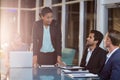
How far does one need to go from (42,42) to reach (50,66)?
14.3 inches

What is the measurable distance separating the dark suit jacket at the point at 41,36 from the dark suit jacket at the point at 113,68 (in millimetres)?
1534

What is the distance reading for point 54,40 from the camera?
176 inches

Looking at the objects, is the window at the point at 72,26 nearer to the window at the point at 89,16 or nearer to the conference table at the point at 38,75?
the window at the point at 89,16

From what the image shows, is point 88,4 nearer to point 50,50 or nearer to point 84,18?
point 84,18

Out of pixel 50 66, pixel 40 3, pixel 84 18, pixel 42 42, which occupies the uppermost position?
pixel 40 3

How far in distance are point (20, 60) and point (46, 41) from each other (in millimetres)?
431

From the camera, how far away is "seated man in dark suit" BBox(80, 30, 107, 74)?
12.8ft

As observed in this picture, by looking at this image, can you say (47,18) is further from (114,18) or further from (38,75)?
(114,18)

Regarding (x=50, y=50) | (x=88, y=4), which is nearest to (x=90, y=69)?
(x=50, y=50)

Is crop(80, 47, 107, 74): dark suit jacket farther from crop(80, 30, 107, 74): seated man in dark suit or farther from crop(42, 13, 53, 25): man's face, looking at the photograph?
crop(42, 13, 53, 25): man's face

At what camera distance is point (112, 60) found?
293 cm

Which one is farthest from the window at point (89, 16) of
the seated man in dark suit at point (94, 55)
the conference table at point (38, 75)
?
the conference table at point (38, 75)

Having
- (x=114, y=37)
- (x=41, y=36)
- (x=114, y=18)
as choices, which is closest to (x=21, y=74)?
(x=41, y=36)

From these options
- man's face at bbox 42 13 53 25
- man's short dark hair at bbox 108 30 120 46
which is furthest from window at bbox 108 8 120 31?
man's short dark hair at bbox 108 30 120 46
